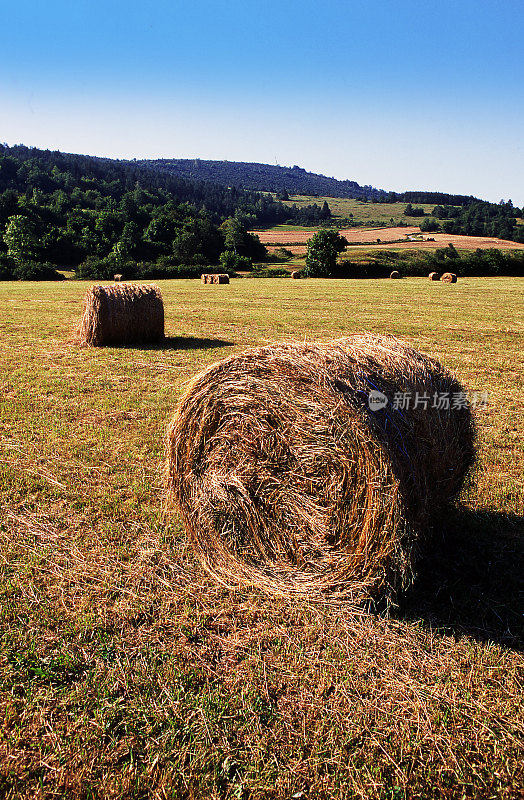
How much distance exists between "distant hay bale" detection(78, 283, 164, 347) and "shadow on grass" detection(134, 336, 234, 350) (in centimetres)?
48

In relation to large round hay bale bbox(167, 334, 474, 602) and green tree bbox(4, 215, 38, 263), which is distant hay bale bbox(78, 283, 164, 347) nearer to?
large round hay bale bbox(167, 334, 474, 602)

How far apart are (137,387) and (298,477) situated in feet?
22.8

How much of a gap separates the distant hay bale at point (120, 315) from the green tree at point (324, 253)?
137ft

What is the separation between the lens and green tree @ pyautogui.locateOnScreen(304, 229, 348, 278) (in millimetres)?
54312

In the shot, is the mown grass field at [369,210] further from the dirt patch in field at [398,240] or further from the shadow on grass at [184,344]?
the shadow on grass at [184,344]

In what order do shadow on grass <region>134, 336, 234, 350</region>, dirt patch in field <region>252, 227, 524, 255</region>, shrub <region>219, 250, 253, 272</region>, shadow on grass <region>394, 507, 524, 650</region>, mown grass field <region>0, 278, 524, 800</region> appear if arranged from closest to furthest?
mown grass field <region>0, 278, 524, 800</region> → shadow on grass <region>394, 507, 524, 650</region> → shadow on grass <region>134, 336, 234, 350</region> → shrub <region>219, 250, 253, 272</region> → dirt patch in field <region>252, 227, 524, 255</region>

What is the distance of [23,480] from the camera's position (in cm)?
639

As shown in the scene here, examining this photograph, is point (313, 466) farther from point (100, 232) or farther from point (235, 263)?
point (100, 232)

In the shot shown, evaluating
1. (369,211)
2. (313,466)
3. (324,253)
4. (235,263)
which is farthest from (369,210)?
(313,466)

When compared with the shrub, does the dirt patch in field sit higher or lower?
higher

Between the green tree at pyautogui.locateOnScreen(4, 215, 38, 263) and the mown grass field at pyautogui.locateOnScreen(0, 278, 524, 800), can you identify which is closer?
the mown grass field at pyautogui.locateOnScreen(0, 278, 524, 800)

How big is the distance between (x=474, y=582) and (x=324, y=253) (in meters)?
52.8

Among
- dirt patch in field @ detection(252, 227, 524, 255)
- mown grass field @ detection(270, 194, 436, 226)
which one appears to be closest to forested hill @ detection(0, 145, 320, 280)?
dirt patch in field @ detection(252, 227, 524, 255)

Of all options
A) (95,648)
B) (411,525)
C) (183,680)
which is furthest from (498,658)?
(95,648)
